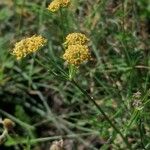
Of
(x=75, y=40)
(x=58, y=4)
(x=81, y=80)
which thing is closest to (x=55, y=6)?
(x=58, y=4)

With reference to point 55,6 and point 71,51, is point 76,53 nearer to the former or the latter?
point 71,51

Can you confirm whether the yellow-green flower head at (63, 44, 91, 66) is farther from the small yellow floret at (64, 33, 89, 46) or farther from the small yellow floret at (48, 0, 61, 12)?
the small yellow floret at (48, 0, 61, 12)

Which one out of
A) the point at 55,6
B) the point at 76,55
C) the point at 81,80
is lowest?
the point at 81,80

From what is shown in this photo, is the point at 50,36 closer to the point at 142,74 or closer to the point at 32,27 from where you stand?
the point at 32,27

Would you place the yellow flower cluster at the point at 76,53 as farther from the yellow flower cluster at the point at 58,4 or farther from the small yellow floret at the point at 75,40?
the yellow flower cluster at the point at 58,4

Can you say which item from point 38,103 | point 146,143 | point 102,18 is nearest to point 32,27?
point 38,103

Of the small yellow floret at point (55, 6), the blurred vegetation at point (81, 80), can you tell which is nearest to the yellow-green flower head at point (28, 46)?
the small yellow floret at point (55, 6)
